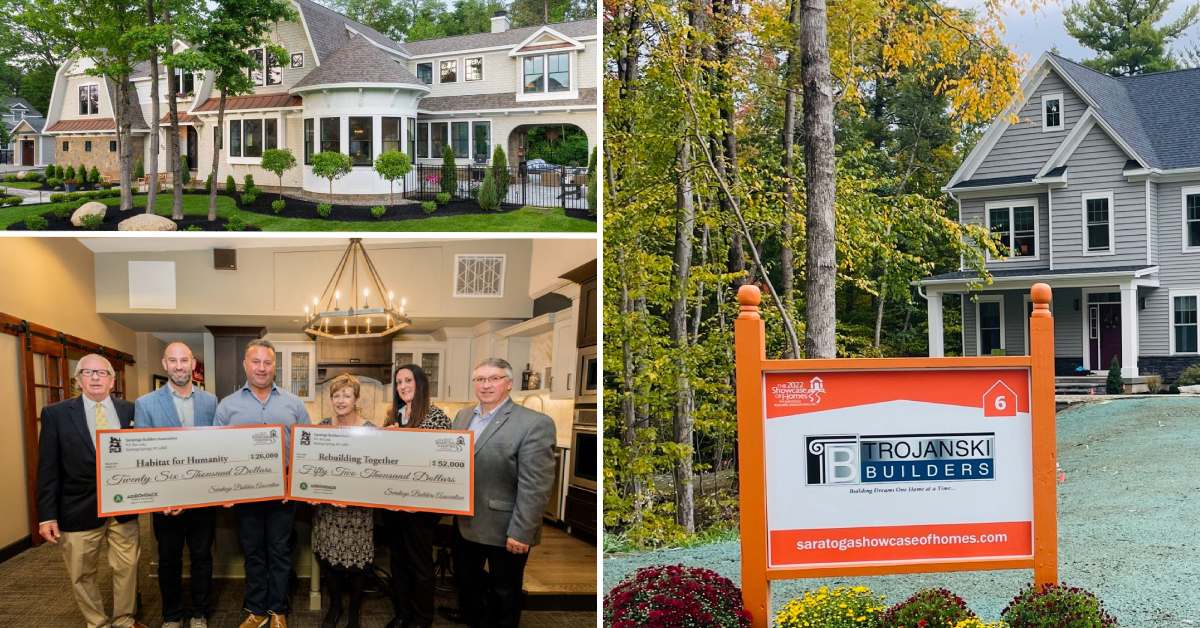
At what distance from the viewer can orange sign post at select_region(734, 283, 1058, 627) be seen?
4199 millimetres

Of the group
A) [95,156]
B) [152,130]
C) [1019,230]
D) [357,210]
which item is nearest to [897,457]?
[357,210]

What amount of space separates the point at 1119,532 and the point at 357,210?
519 centimetres

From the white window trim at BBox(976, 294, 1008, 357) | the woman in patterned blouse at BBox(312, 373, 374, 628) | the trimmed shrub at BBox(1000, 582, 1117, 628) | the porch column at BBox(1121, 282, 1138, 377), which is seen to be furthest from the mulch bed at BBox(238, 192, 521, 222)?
the porch column at BBox(1121, 282, 1138, 377)

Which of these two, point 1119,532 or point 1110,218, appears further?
point 1110,218

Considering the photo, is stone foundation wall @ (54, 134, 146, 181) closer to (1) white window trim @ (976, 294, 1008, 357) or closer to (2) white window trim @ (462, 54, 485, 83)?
(2) white window trim @ (462, 54, 485, 83)

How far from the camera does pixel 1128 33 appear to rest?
8492mm

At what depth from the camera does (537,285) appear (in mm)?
4980

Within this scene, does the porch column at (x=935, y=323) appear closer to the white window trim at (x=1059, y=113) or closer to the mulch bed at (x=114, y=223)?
the white window trim at (x=1059, y=113)

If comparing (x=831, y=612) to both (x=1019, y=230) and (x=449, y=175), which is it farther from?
(x=1019, y=230)

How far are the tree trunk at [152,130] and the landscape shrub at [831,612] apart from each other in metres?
3.79

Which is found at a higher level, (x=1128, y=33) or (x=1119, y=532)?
(x=1128, y=33)

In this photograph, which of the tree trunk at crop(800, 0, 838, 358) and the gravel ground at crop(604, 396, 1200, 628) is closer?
the gravel ground at crop(604, 396, 1200, 628)

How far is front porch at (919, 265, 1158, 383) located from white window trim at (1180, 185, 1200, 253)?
0.30 metres

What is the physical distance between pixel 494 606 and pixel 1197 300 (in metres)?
5.90
